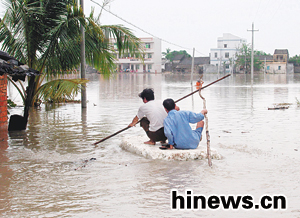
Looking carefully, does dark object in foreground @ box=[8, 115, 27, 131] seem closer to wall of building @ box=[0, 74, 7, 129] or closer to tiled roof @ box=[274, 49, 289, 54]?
wall of building @ box=[0, 74, 7, 129]

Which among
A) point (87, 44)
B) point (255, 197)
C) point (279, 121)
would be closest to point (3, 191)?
point (255, 197)

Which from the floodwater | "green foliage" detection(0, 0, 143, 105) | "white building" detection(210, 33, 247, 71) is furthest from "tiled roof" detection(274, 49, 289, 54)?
the floodwater

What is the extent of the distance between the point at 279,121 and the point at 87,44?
8081 mm

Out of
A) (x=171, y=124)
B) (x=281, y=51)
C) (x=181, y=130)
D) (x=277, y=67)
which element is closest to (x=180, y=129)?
(x=181, y=130)

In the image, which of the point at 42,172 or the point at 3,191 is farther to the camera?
the point at 42,172

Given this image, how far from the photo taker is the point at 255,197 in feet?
18.0

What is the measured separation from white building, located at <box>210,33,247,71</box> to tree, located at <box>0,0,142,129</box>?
81356mm

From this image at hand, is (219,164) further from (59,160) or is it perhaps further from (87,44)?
(87,44)

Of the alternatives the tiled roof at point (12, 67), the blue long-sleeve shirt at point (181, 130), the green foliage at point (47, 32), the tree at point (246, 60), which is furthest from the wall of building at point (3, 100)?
the tree at point (246, 60)

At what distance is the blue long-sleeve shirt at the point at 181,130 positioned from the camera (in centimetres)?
751

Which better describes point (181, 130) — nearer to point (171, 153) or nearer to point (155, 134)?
point (171, 153)

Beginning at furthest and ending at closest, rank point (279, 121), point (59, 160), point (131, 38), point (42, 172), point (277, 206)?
point (131, 38) < point (279, 121) < point (59, 160) < point (42, 172) < point (277, 206)

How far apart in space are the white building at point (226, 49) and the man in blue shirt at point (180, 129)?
8811 centimetres

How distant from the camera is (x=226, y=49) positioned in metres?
95.6
